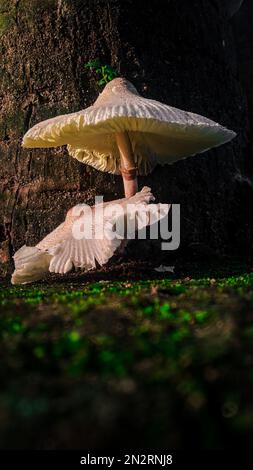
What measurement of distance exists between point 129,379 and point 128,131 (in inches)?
82.9

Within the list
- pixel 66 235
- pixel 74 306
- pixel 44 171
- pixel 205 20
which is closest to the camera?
pixel 74 306

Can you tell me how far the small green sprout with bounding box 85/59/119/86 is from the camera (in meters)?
3.13

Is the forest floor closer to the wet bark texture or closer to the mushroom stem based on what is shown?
the mushroom stem

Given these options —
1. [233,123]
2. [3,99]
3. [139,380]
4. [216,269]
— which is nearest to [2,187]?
[3,99]

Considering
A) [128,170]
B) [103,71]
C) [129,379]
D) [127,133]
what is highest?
[103,71]

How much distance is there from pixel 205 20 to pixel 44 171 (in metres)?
1.70

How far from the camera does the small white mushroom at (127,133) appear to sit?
2.42 metres

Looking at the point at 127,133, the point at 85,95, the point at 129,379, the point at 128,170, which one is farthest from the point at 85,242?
the point at 129,379

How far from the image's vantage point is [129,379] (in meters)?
0.88

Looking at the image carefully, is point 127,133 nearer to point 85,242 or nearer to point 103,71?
point 103,71

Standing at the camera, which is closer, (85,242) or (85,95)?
(85,242)

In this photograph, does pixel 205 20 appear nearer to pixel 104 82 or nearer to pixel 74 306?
pixel 104 82

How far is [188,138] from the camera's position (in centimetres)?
275

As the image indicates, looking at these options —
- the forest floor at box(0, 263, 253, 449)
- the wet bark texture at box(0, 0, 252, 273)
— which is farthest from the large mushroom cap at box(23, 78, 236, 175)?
the forest floor at box(0, 263, 253, 449)
